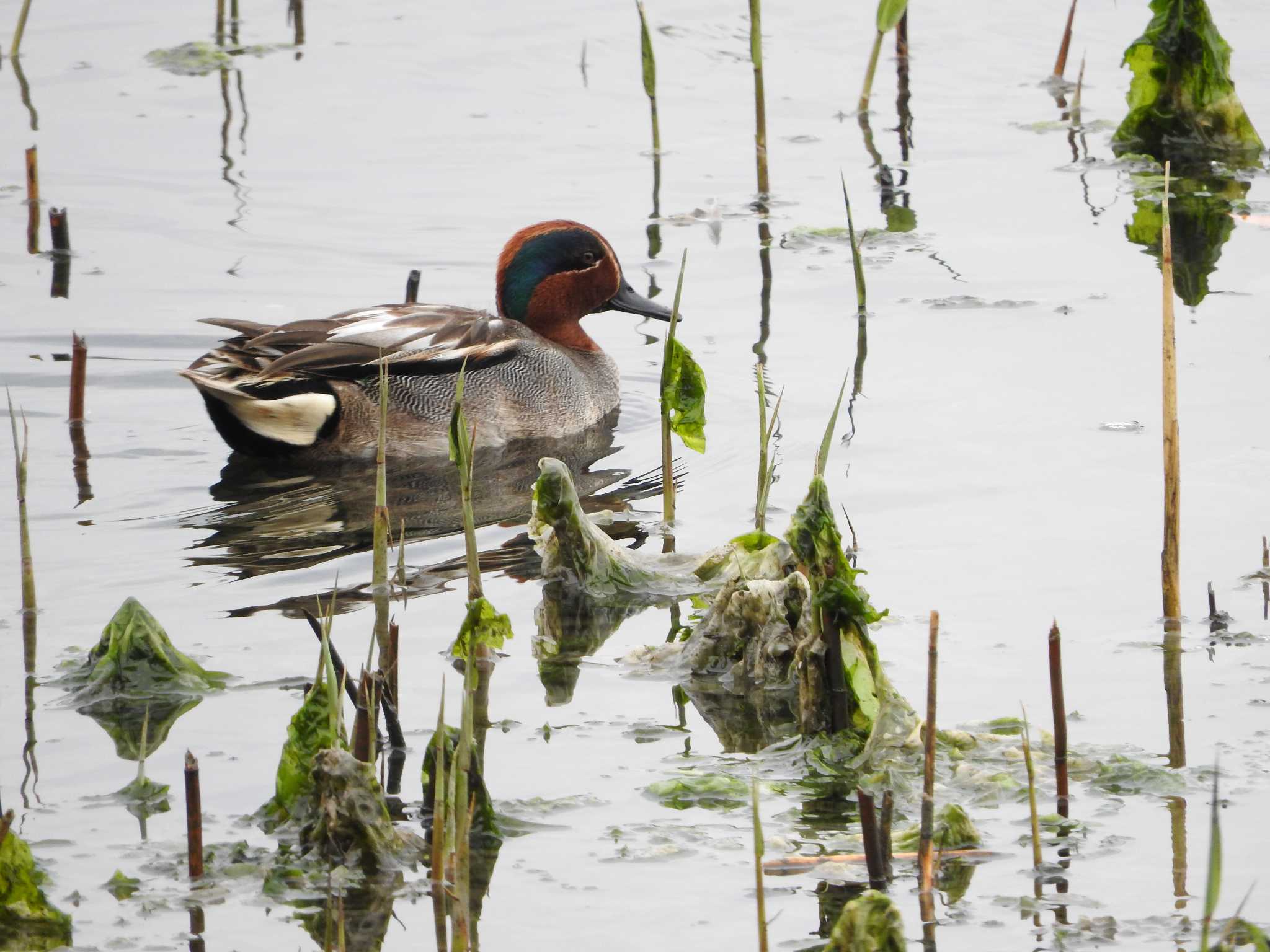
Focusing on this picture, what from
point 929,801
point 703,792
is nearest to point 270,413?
point 703,792

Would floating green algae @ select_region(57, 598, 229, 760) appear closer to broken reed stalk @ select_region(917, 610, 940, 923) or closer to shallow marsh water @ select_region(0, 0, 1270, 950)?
shallow marsh water @ select_region(0, 0, 1270, 950)

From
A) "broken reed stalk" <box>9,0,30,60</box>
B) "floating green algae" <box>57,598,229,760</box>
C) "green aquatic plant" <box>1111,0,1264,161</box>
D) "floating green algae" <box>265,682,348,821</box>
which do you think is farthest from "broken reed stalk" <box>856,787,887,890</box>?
"broken reed stalk" <box>9,0,30,60</box>

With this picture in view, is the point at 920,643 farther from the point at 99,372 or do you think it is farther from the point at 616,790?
the point at 99,372

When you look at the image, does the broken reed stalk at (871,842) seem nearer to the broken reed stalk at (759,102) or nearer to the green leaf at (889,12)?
the broken reed stalk at (759,102)

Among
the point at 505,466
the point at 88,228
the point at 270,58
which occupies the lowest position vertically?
the point at 505,466

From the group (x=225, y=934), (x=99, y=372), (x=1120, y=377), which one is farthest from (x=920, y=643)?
(x=99, y=372)

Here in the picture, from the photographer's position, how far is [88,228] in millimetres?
11492

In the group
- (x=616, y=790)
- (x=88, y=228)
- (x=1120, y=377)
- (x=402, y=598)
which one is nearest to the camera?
(x=616, y=790)

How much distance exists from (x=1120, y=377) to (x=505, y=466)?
2.96 m

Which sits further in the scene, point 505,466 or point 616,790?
point 505,466

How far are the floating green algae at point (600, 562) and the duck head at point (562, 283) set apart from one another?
3.29 m

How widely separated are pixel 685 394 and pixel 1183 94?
7081mm

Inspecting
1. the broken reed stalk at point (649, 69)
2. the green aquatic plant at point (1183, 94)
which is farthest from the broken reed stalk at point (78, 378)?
the green aquatic plant at point (1183, 94)

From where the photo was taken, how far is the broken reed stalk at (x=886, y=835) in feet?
14.1
